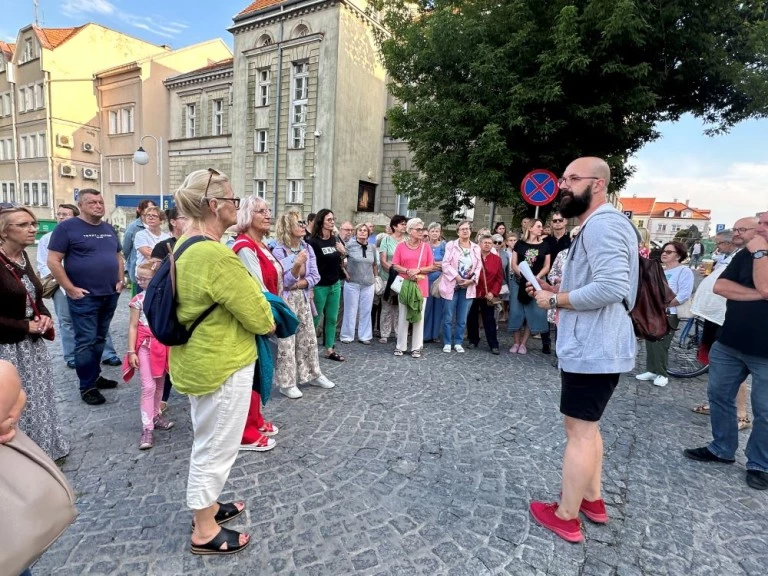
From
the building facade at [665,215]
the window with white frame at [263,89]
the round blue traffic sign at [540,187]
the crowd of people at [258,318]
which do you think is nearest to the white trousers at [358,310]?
the crowd of people at [258,318]

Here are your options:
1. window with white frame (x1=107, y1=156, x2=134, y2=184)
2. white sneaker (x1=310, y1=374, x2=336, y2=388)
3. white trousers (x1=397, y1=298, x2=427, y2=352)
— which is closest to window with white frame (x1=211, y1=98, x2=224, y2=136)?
window with white frame (x1=107, y1=156, x2=134, y2=184)

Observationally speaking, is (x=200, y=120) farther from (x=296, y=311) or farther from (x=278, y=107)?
(x=296, y=311)

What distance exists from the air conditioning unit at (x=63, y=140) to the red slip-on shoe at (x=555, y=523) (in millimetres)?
38775

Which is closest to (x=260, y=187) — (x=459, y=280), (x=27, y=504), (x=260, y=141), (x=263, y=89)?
(x=260, y=141)

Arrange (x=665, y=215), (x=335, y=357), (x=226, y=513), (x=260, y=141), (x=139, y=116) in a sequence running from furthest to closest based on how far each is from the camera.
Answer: (x=665, y=215) < (x=139, y=116) < (x=260, y=141) < (x=335, y=357) < (x=226, y=513)

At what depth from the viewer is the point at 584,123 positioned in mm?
10047

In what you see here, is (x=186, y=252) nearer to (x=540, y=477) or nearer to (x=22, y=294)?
(x=22, y=294)

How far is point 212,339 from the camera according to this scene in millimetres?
2225

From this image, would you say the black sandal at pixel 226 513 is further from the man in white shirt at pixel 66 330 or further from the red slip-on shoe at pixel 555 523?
the man in white shirt at pixel 66 330

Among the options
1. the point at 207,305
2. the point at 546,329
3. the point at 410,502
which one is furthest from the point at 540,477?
the point at 546,329

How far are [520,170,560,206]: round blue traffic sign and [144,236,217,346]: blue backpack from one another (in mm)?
7288

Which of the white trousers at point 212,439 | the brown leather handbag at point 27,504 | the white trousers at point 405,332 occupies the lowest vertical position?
the white trousers at point 405,332

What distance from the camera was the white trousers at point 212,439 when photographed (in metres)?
2.26

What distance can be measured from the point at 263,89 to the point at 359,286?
19876mm
